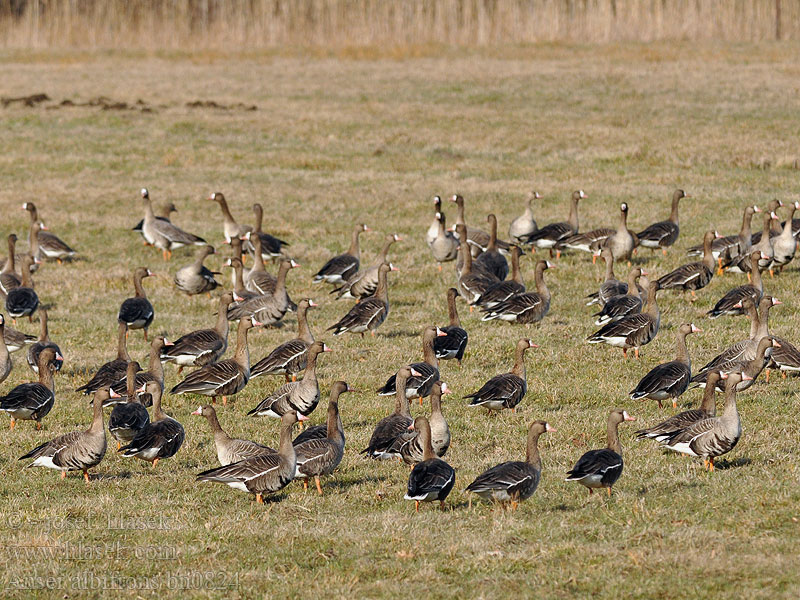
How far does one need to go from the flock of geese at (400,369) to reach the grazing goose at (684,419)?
2cm

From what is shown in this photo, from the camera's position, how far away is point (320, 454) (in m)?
12.4

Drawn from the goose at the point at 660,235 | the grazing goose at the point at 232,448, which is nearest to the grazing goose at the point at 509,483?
the grazing goose at the point at 232,448

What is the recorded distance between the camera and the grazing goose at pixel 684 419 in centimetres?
1317

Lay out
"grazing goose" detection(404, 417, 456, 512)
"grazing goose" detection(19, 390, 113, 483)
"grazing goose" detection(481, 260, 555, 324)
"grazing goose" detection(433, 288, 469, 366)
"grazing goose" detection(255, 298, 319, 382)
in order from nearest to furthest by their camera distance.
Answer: "grazing goose" detection(404, 417, 456, 512)
"grazing goose" detection(19, 390, 113, 483)
"grazing goose" detection(255, 298, 319, 382)
"grazing goose" detection(433, 288, 469, 366)
"grazing goose" detection(481, 260, 555, 324)

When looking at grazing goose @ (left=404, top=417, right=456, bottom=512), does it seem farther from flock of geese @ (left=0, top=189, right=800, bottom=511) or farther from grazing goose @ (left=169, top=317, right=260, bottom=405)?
grazing goose @ (left=169, top=317, right=260, bottom=405)

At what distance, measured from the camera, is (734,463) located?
1301cm

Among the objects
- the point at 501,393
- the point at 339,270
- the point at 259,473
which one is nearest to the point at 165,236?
the point at 339,270

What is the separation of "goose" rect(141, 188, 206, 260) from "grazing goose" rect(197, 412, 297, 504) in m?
16.0

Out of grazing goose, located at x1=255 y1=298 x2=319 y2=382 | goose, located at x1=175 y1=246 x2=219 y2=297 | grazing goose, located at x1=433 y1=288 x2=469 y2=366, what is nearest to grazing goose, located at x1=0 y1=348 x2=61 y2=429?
grazing goose, located at x1=255 y1=298 x2=319 y2=382

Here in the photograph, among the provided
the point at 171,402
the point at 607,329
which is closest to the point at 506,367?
the point at 607,329

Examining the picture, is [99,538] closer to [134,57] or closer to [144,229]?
[144,229]

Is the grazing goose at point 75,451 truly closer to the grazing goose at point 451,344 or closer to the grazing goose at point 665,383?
the grazing goose at point 451,344

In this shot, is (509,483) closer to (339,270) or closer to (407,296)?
(407,296)

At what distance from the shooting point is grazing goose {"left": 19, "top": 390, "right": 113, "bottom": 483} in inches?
496
